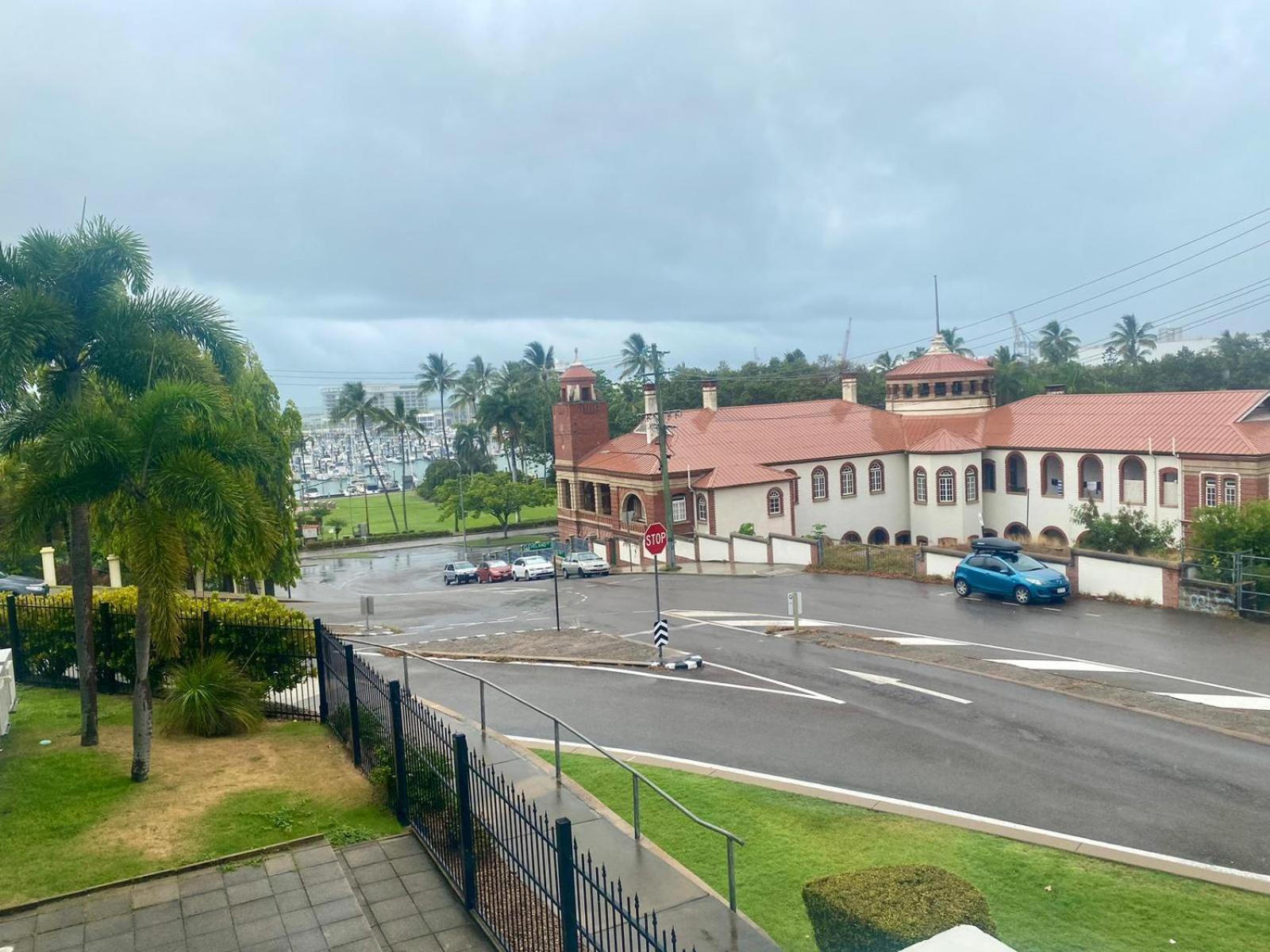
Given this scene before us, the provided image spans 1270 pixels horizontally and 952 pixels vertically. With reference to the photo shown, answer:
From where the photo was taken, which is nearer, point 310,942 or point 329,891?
point 310,942

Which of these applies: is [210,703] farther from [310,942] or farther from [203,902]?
[310,942]

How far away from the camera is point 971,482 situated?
189ft

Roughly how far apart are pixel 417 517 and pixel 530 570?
6697cm

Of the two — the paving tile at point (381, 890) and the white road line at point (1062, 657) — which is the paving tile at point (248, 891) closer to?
the paving tile at point (381, 890)

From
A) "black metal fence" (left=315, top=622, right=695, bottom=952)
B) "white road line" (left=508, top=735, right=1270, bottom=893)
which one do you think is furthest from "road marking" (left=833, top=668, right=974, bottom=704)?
"black metal fence" (left=315, top=622, right=695, bottom=952)

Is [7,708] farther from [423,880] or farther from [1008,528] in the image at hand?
[1008,528]

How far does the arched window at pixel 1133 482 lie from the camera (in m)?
48.0

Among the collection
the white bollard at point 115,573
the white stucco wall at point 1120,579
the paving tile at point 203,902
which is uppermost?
the white bollard at point 115,573

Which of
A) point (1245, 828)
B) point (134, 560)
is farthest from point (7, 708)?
point (1245, 828)

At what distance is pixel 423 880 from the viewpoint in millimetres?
9312

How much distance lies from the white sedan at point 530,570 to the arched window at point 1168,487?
95.7ft

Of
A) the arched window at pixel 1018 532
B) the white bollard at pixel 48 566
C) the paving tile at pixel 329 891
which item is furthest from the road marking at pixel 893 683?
the arched window at pixel 1018 532

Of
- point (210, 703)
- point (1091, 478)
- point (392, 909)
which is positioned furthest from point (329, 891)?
point (1091, 478)

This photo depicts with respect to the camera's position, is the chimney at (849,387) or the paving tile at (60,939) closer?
the paving tile at (60,939)
